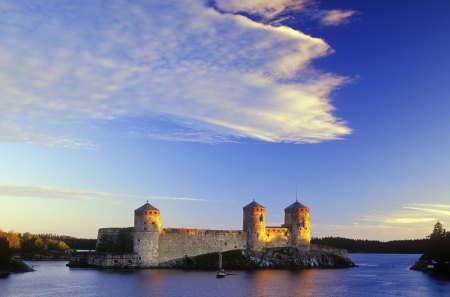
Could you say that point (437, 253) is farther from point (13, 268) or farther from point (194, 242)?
point (13, 268)

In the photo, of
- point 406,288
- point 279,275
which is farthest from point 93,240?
point 406,288

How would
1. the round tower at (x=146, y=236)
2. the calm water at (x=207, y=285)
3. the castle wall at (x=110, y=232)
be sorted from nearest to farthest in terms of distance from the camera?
the calm water at (x=207, y=285) < the round tower at (x=146, y=236) < the castle wall at (x=110, y=232)

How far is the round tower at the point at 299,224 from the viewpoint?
82.6 m

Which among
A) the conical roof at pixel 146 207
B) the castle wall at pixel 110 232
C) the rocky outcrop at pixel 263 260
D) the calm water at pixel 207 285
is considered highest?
the conical roof at pixel 146 207

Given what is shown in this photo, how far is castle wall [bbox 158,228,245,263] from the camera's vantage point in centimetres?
7350

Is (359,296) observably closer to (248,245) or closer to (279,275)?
(279,275)

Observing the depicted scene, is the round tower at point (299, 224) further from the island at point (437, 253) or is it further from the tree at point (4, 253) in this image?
→ the tree at point (4, 253)

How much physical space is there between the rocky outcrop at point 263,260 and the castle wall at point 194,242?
0.78 m

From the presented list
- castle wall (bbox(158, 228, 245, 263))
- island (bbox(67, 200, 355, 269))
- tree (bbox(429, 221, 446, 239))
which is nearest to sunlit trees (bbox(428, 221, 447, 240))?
tree (bbox(429, 221, 446, 239))

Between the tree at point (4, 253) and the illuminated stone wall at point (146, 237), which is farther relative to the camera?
the illuminated stone wall at point (146, 237)

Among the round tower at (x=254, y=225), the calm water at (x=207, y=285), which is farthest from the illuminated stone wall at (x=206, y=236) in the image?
the calm water at (x=207, y=285)

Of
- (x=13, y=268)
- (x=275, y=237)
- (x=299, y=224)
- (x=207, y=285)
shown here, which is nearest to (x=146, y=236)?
(x=13, y=268)

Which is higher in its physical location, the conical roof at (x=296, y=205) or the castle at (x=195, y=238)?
the conical roof at (x=296, y=205)

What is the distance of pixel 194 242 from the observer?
75812mm
